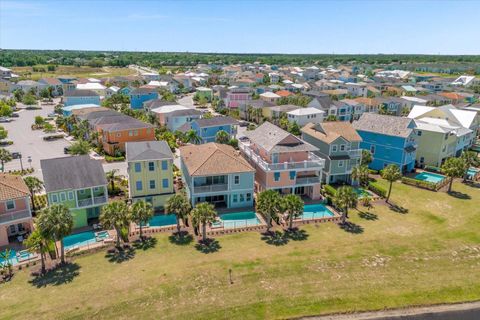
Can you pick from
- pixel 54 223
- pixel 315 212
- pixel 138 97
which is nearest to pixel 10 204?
pixel 54 223

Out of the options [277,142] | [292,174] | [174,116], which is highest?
[277,142]

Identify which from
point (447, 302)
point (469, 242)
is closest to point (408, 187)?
point (469, 242)

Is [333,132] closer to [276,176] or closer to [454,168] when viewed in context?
[276,176]

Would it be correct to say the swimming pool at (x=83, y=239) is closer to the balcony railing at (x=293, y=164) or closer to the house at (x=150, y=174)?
the house at (x=150, y=174)

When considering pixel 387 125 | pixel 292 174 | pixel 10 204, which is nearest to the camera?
pixel 10 204

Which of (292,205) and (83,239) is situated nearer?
(83,239)

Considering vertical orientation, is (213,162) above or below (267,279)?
above
